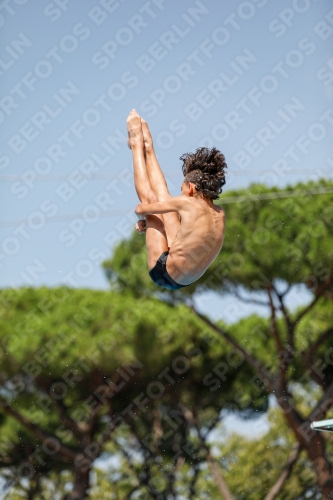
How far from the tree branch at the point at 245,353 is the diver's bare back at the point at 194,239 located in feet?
30.7

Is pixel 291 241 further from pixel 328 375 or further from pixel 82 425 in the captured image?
pixel 82 425

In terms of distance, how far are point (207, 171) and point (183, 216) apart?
0.31 meters

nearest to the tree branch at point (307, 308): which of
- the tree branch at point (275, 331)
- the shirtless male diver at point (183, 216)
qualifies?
the tree branch at point (275, 331)

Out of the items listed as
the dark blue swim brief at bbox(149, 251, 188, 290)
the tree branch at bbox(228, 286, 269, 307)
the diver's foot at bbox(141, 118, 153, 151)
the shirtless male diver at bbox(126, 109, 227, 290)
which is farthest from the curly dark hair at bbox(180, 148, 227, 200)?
the tree branch at bbox(228, 286, 269, 307)

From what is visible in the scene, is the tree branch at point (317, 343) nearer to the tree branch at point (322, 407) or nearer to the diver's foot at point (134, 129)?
the tree branch at point (322, 407)

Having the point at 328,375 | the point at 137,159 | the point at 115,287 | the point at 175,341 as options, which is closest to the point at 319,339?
the point at 328,375

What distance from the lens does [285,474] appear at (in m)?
13.2

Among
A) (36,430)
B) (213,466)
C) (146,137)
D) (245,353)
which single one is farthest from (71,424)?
(146,137)

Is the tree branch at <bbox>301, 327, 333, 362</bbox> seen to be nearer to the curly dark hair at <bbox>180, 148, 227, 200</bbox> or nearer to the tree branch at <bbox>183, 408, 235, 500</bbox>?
the tree branch at <bbox>183, 408, 235, 500</bbox>

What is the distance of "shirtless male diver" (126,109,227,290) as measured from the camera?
381 cm

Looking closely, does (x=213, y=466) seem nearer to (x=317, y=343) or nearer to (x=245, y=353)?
(x=245, y=353)

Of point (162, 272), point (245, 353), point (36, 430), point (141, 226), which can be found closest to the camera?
point (162, 272)

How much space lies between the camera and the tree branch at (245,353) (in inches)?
510

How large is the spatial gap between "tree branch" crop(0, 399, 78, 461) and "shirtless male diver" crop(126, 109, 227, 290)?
10.1m
